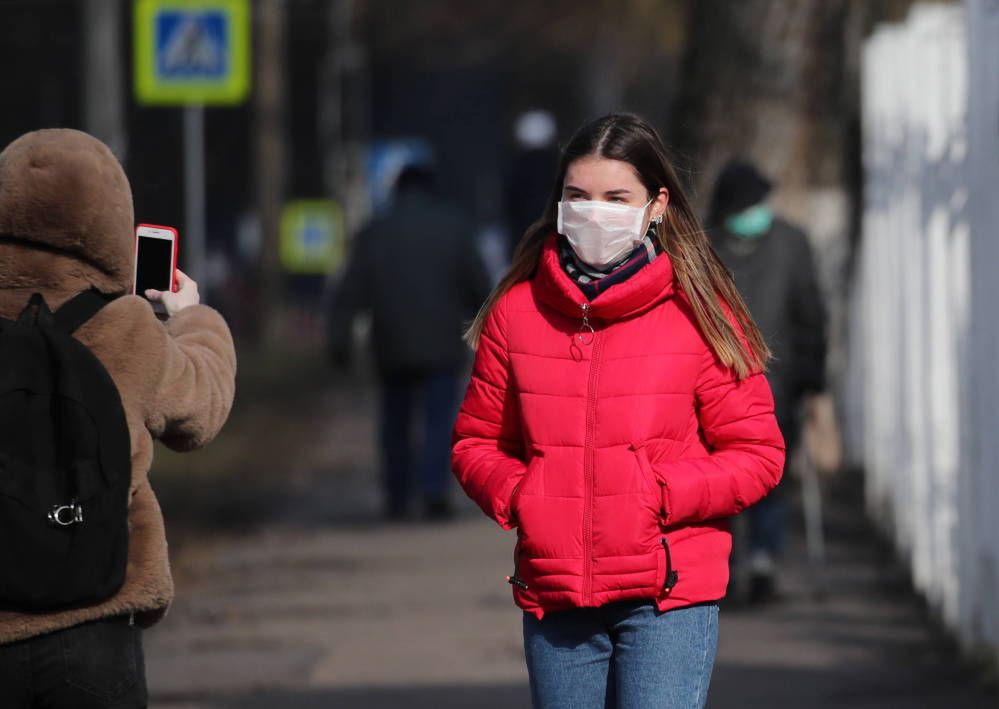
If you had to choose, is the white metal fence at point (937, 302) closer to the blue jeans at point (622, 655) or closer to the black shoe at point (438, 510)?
the black shoe at point (438, 510)

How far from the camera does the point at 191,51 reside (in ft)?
42.9

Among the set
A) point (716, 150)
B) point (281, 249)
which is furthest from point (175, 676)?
point (281, 249)

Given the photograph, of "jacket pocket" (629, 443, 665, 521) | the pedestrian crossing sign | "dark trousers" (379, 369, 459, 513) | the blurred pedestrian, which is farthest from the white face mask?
the blurred pedestrian

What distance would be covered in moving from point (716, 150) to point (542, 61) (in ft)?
112

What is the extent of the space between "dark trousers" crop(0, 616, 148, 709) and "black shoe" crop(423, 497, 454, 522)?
8.68m

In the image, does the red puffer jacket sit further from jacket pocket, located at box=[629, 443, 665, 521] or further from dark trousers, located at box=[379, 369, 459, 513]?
dark trousers, located at box=[379, 369, 459, 513]

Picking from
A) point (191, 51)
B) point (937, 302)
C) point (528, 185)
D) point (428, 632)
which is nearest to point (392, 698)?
point (428, 632)

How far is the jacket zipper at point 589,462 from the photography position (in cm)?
405

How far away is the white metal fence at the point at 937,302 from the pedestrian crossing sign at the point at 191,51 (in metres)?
3.77

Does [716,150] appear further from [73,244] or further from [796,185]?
[73,244]

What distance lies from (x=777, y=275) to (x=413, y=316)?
167 inches

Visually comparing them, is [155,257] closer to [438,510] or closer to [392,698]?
[392,698]

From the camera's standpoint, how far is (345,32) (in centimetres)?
3722

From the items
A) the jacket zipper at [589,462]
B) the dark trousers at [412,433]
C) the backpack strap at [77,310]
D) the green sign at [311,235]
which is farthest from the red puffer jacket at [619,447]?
the green sign at [311,235]
